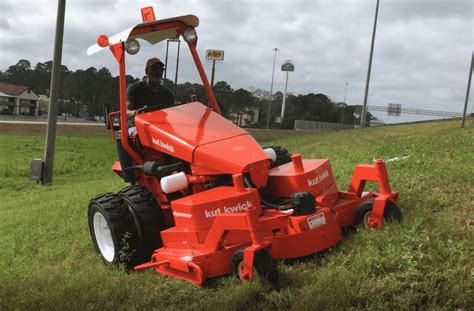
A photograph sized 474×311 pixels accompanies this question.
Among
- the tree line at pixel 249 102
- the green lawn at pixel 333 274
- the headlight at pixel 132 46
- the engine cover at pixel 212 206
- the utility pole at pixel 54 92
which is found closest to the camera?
the green lawn at pixel 333 274

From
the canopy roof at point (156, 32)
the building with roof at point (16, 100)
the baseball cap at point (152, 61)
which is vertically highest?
the canopy roof at point (156, 32)

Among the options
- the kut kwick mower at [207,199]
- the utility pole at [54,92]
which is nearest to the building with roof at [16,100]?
the utility pole at [54,92]

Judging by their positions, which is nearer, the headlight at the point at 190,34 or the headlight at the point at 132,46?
the headlight at the point at 132,46

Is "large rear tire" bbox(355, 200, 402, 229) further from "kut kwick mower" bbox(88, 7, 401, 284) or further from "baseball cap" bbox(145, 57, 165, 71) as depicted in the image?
"baseball cap" bbox(145, 57, 165, 71)

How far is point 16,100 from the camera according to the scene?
104 metres

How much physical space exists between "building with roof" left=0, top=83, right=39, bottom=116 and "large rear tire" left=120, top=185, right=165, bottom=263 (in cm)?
10701

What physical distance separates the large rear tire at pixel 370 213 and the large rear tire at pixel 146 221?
196cm

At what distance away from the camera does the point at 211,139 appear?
15.8 feet

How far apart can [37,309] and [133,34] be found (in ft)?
9.67

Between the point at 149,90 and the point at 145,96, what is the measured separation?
10cm

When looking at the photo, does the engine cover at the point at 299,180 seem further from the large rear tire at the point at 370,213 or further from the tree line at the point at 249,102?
the tree line at the point at 249,102

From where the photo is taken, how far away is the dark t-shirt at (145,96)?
5.75m

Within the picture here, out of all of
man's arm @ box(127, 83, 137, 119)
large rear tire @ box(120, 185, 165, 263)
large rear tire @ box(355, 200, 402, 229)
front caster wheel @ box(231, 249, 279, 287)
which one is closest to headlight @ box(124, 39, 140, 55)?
man's arm @ box(127, 83, 137, 119)

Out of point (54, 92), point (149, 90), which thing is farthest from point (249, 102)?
point (149, 90)
